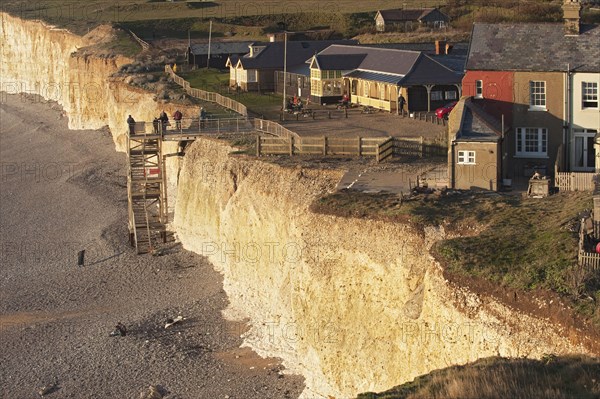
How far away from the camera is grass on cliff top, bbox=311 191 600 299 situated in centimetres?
2689

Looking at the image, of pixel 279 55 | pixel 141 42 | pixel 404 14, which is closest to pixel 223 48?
pixel 141 42

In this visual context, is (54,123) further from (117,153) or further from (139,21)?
(139,21)

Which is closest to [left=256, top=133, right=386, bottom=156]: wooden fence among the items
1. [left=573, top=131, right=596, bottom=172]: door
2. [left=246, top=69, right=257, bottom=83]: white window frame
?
[left=573, top=131, right=596, bottom=172]: door

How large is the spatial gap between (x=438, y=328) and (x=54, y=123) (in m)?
59.2

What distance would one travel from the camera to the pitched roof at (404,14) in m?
89.7

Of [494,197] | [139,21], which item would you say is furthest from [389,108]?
[139,21]

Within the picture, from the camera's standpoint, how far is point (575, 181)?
34000mm

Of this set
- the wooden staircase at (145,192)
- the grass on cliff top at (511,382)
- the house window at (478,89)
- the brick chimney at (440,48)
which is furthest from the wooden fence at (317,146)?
the brick chimney at (440,48)

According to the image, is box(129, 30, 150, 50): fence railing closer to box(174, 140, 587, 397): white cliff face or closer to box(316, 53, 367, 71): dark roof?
box(316, 53, 367, 71): dark roof

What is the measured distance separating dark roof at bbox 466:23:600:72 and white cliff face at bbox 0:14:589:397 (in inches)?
276

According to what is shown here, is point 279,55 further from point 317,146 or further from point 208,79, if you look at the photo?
point 317,146

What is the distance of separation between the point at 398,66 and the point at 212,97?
35.4ft

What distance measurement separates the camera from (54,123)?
82.4m

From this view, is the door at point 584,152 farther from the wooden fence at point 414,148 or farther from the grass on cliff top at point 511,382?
the grass on cliff top at point 511,382
